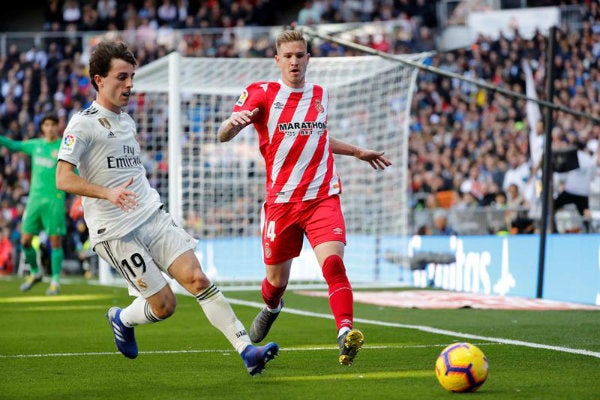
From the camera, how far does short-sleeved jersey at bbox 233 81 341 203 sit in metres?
8.09

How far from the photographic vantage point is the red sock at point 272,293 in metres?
8.50

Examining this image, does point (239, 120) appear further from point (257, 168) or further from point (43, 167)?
point (257, 168)

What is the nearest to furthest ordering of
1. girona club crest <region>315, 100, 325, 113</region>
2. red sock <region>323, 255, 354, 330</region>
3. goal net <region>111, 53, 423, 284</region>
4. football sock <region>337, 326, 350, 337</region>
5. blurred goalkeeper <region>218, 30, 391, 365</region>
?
football sock <region>337, 326, 350, 337</region>, red sock <region>323, 255, 354, 330</region>, blurred goalkeeper <region>218, 30, 391, 365</region>, girona club crest <region>315, 100, 325, 113</region>, goal net <region>111, 53, 423, 284</region>

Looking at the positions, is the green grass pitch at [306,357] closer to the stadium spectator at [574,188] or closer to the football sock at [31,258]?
the football sock at [31,258]

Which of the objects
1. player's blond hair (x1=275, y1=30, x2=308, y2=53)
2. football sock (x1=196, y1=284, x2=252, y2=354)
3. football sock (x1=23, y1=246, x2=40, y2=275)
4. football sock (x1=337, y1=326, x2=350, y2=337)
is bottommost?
football sock (x1=23, y1=246, x2=40, y2=275)

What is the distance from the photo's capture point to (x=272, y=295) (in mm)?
8539

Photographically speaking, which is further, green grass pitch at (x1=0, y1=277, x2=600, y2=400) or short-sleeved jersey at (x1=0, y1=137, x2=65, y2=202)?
short-sleeved jersey at (x1=0, y1=137, x2=65, y2=202)

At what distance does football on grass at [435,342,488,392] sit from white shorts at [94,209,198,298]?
1850mm

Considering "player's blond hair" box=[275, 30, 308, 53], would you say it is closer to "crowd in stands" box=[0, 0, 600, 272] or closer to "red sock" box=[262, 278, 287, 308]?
"red sock" box=[262, 278, 287, 308]

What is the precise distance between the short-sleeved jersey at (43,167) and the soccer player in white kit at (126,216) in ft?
26.4

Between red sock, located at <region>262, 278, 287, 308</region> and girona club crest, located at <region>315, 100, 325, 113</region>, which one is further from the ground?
girona club crest, located at <region>315, 100, 325, 113</region>

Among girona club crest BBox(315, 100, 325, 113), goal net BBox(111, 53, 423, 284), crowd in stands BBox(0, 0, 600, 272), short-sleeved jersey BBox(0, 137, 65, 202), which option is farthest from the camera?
crowd in stands BBox(0, 0, 600, 272)

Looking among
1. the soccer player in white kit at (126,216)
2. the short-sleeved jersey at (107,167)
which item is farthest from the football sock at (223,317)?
the short-sleeved jersey at (107,167)

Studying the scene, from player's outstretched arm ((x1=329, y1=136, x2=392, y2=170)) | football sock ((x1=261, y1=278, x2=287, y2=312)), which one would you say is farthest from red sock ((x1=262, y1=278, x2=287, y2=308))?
player's outstretched arm ((x1=329, y1=136, x2=392, y2=170))
